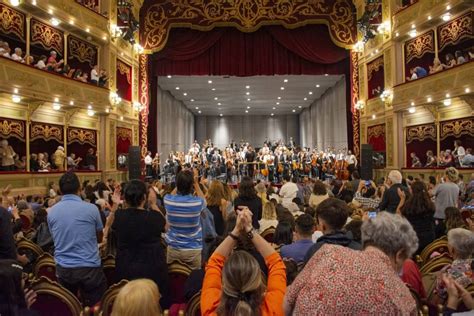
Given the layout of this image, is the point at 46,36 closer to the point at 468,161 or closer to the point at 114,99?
the point at 114,99

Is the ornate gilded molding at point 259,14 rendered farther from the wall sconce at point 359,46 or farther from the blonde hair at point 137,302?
the blonde hair at point 137,302

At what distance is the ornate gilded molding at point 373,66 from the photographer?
15.3 metres

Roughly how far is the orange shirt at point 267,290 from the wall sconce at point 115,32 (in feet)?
45.8

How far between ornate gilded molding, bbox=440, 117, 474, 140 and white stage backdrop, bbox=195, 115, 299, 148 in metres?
19.6

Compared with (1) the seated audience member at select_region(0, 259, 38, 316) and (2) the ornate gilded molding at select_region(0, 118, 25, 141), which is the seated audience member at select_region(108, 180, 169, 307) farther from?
(2) the ornate gilded molding at select_region(0, 118, 25, 141)

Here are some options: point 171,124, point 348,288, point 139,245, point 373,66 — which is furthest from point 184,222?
point 171,124

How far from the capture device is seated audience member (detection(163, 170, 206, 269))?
3443mm

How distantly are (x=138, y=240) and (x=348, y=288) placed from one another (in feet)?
6.34

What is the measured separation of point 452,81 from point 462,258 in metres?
9.87

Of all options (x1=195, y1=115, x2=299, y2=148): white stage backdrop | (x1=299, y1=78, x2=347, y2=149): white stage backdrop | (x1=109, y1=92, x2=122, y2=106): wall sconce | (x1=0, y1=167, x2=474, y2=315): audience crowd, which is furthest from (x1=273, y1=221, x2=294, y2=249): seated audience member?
(x1=195, y1=115, x2=299, y2=148): white stage backdrop

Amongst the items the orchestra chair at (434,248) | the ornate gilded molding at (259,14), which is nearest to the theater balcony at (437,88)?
the ornate gilded molding at (259,14)

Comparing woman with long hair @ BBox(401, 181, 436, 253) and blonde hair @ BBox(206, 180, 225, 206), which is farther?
blonde hair @ BBox(206, 180, 225, 206)

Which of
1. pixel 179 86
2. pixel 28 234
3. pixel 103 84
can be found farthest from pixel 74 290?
pixel 179 86

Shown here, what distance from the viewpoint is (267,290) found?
1788 millimetres
